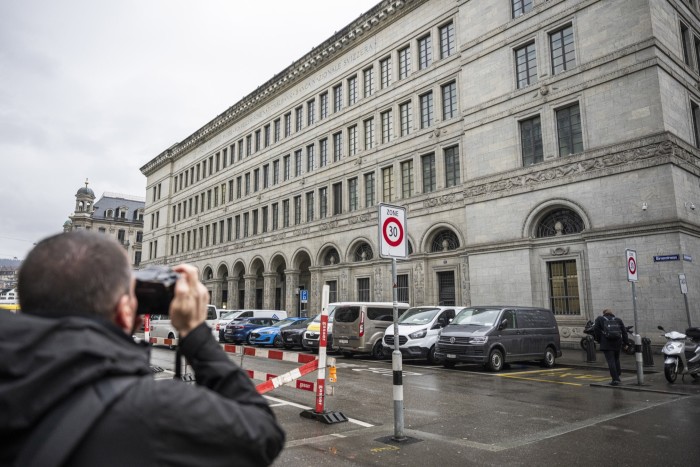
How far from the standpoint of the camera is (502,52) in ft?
81.1

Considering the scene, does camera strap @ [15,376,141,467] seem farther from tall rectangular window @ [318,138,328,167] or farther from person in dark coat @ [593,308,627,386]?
tall rectangular window @ [318,138,328,167]

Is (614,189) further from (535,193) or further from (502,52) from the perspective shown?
(502,52)

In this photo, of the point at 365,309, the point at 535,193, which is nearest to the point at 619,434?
the point at 365,309

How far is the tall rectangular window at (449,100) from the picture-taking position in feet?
89.5

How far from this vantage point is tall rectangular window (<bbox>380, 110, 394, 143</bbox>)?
30938 mm

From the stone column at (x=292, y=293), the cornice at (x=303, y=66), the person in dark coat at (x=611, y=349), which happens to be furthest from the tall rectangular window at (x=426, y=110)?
the person in dark coat at (x=611, y=349)

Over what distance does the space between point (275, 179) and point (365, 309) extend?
2470 cm

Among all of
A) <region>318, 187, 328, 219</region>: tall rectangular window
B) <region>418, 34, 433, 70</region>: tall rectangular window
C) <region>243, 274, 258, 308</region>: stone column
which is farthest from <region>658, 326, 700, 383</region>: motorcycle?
<region>243, 274, 258, 308</region>: stone column

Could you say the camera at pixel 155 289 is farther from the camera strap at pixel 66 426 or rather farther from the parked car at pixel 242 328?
the parked car at pixel 242 328

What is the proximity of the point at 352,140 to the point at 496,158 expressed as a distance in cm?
1214

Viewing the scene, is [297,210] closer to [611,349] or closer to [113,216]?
[611,349]

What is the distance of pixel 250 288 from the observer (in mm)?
42062

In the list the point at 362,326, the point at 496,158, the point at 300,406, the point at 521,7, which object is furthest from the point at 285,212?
the point at 300,406

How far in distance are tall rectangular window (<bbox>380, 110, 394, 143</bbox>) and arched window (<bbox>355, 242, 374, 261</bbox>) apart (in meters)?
6.60
